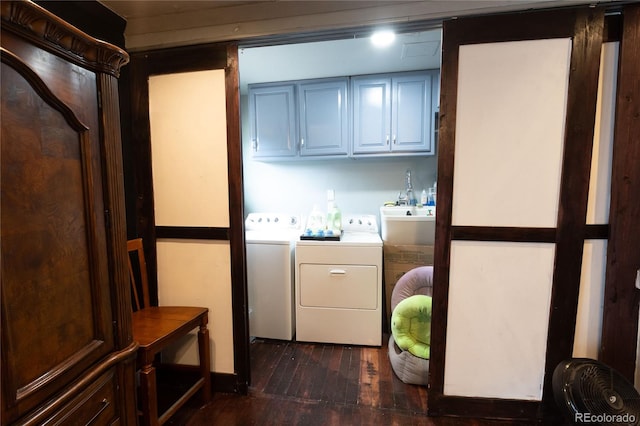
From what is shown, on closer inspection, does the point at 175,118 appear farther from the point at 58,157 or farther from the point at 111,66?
the point at 58,157

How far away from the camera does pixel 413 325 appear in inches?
76.2

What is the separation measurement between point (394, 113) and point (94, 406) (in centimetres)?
258

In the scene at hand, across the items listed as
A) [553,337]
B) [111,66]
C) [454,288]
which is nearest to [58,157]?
[111,66]

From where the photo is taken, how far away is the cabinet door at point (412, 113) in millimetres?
2471

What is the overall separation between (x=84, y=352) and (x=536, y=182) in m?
2.00

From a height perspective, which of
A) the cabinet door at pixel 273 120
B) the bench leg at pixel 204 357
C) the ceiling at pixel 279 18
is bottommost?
the bench leg at pixel 204 357

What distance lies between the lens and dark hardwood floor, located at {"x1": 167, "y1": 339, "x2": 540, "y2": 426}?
162 centimetres

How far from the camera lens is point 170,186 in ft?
5.96

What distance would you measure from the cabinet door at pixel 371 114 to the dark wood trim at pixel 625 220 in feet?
4.77

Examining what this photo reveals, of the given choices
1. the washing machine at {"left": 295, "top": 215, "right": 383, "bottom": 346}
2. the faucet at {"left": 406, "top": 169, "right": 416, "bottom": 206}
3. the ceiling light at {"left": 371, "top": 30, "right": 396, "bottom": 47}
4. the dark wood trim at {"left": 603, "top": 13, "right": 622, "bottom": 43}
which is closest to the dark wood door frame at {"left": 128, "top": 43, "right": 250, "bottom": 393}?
the washing machine at {"left": 295, "top": 215, "right": 383, "bottom": 346}

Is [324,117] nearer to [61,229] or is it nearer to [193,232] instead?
[193,232]

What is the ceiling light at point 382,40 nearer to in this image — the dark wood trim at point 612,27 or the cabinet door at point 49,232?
the dark wood trim at point 612,27

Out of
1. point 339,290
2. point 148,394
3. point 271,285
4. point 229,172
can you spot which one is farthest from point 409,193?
point 148,394

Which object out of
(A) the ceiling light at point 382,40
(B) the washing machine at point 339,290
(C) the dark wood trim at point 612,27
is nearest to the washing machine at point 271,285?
(B) the washing machine at point 339,290
